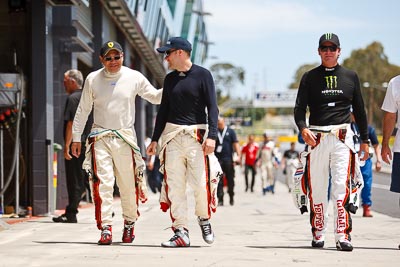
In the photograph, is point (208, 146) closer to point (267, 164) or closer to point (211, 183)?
point (211, 183)

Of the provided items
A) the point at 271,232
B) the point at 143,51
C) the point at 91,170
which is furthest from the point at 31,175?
the point at 143,51

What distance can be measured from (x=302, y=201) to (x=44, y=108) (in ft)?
18.4

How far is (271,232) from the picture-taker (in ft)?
36.3

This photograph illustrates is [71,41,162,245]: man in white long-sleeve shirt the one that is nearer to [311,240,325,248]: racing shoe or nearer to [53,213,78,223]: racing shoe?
[311,240,325,248]: racing shoe

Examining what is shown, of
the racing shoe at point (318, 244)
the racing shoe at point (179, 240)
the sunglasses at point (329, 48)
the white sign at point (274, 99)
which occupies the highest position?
the white sign at point (274, 99)

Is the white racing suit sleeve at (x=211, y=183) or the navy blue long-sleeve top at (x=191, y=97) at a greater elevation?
the navy blue long-sleeve top at (x=191, y=97)

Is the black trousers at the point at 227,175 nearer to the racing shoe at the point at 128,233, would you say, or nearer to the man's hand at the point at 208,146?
the racing shoe at the point at 128,233

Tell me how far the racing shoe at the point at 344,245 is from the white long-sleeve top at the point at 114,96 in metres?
2.12

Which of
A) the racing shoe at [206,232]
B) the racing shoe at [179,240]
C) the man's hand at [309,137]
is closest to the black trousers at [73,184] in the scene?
the racing shoe at [206,232]

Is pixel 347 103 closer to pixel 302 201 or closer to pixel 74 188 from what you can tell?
pixel 302 201

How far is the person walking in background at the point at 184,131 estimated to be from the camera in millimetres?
8586

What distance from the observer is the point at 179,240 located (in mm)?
8531

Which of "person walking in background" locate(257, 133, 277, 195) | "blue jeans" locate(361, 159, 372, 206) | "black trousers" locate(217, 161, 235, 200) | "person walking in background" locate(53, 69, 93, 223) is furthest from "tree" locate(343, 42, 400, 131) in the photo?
"person walking in background" locate(53, 69, 93, 223)

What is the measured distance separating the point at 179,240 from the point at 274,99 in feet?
A: 384
